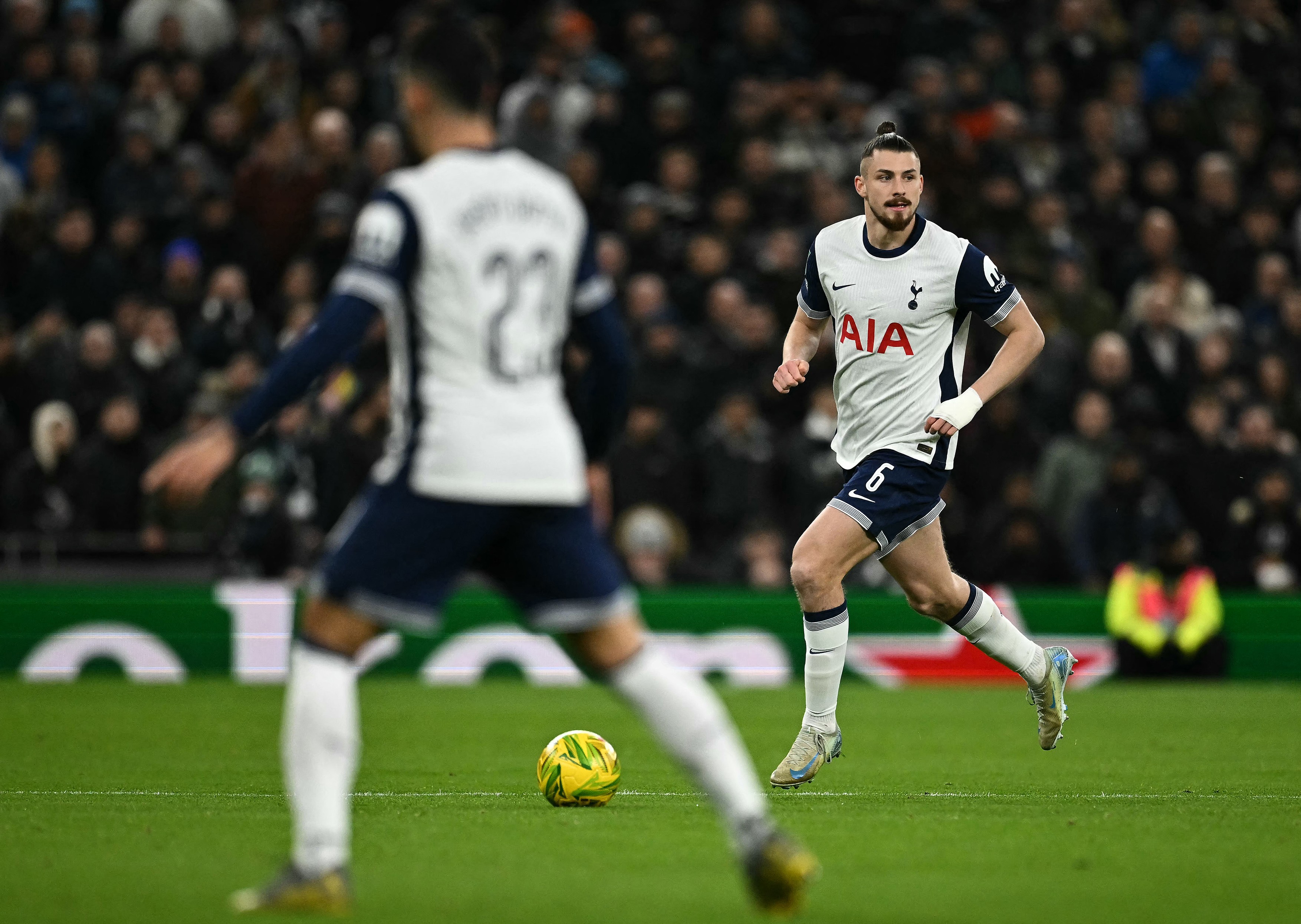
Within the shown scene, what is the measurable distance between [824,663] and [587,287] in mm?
3924

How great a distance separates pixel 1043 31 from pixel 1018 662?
13.4m

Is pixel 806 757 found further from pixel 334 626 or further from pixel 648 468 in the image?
pixel 648 468

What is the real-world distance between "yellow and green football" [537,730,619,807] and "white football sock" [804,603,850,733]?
1.24 meters

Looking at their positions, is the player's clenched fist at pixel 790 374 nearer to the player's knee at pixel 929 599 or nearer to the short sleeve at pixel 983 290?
the short sleeve at pixel 983 290

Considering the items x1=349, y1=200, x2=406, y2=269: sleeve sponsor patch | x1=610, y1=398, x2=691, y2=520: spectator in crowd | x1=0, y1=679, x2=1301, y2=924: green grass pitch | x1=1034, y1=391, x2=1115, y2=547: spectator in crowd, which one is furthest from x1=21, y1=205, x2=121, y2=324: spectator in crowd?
x1=349, y1=200, x2=406, y2=269: sleeve sponsor patch

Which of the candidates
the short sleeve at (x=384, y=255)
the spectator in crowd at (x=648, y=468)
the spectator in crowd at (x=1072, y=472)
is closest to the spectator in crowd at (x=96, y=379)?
the spectator in crowd at (x=648, y=468)

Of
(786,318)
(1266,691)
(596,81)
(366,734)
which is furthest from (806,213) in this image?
(366,734)

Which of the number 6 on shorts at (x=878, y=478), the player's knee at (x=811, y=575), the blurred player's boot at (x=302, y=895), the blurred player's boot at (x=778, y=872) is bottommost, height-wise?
the player's knee at (x=811, y=575)

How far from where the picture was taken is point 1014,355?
29.5 ft

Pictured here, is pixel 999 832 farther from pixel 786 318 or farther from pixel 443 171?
pixel 786 318

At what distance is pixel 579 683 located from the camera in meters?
16.8

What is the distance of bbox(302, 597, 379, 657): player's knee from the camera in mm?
5512

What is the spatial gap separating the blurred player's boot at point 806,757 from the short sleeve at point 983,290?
6.79ft

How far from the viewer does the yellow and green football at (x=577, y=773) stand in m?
8.21
